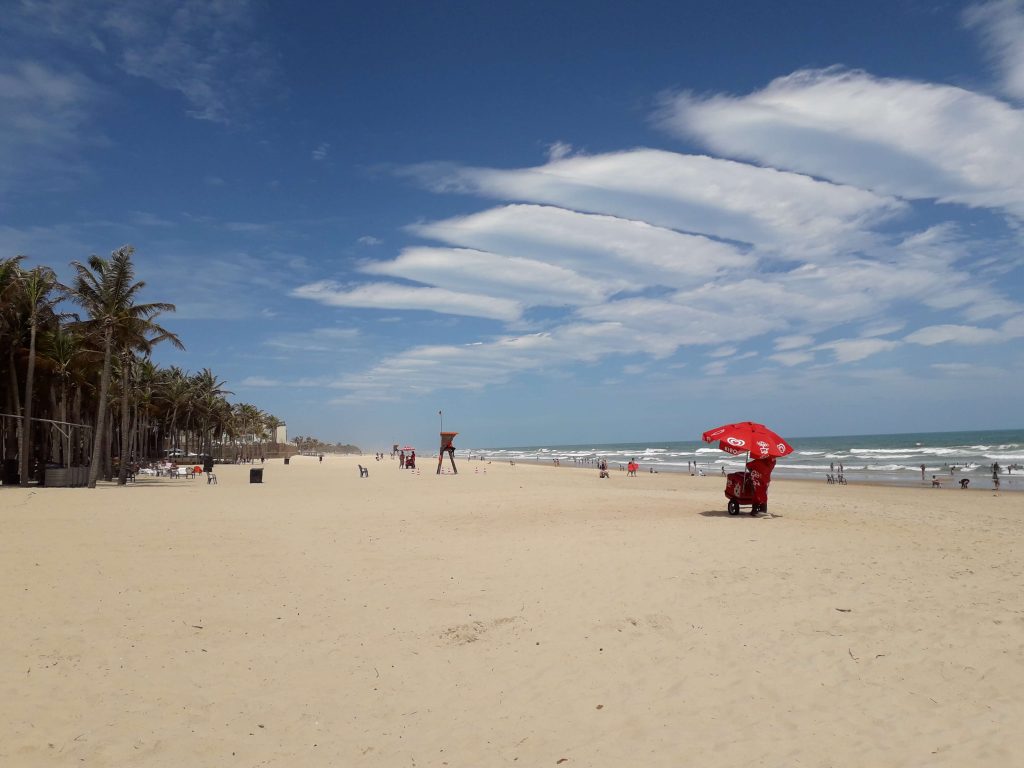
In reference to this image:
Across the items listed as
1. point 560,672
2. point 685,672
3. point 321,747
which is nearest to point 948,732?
point 685,672

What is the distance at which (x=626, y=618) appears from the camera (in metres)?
7.82

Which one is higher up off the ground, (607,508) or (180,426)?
(180,426)

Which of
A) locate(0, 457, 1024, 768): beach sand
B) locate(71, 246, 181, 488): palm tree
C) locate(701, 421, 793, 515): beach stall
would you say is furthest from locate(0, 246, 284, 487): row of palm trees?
locate(701, 421, 793, 515): beach stall

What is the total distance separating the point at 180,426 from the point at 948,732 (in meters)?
80.6

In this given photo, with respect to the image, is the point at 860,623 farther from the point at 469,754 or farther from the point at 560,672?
the point at 469,754

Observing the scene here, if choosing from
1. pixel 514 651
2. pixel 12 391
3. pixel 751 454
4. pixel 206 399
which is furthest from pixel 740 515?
pixel 206 399

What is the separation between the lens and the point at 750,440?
1606 cm

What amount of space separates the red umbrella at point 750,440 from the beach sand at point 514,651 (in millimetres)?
3508

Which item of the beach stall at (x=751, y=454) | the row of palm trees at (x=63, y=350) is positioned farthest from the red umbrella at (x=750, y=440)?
the row of palm trees at (x=63, y=350)

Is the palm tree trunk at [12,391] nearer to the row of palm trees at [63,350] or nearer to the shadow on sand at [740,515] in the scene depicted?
the row of palm trees at [63,350]

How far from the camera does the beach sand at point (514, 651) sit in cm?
517

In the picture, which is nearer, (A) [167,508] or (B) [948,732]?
(B) [948,732]

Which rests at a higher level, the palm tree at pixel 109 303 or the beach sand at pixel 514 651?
the palm tree at pixel 109 303

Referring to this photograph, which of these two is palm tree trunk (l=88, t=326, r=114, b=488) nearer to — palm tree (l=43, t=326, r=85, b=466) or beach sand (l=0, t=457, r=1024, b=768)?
palm tree (l=43, t=326, r=85, b=466)
